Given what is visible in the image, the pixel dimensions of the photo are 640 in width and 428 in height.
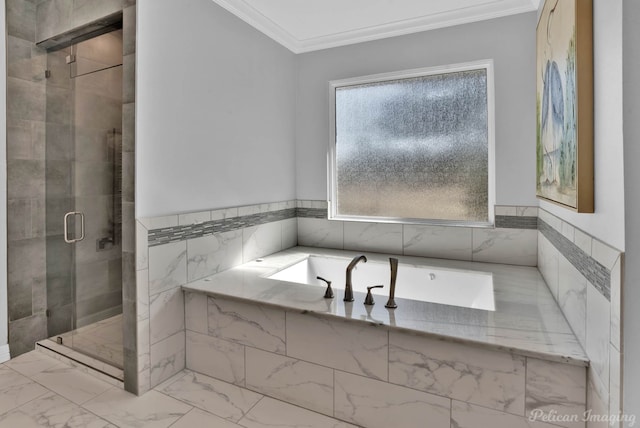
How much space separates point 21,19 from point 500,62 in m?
3.43

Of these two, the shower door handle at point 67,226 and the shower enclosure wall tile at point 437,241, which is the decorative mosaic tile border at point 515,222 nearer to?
the shower enclosure wall tile at point 437,241

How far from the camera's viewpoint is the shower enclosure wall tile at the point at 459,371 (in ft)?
4.71

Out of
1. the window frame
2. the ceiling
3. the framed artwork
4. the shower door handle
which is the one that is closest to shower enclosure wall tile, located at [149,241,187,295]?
the shower door handle

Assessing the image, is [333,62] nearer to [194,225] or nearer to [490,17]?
[490,17]

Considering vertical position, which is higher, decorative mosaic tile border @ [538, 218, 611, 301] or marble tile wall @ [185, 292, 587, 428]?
decorative mosaic tile border @ [538, 218, 611, 301]

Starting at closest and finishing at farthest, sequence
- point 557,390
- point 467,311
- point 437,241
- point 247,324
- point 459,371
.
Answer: point 557,390, point 459,371, point 467,311, point 247,324, point 437,241

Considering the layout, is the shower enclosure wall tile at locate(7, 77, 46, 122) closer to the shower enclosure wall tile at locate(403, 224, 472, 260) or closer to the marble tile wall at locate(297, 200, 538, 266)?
the marble tile wall at locate(297, 200, 538, 266)

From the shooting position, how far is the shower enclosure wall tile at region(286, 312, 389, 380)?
1684 millimetres

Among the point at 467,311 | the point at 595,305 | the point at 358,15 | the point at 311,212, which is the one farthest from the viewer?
the point at 311,212

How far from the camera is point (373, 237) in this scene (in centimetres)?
316

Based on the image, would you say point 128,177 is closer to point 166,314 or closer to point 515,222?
point 166,314

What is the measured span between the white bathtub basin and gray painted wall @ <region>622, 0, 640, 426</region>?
113 cm

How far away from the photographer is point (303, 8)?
262 centimetres

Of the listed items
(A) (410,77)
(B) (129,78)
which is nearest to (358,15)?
(A) (410,77)
